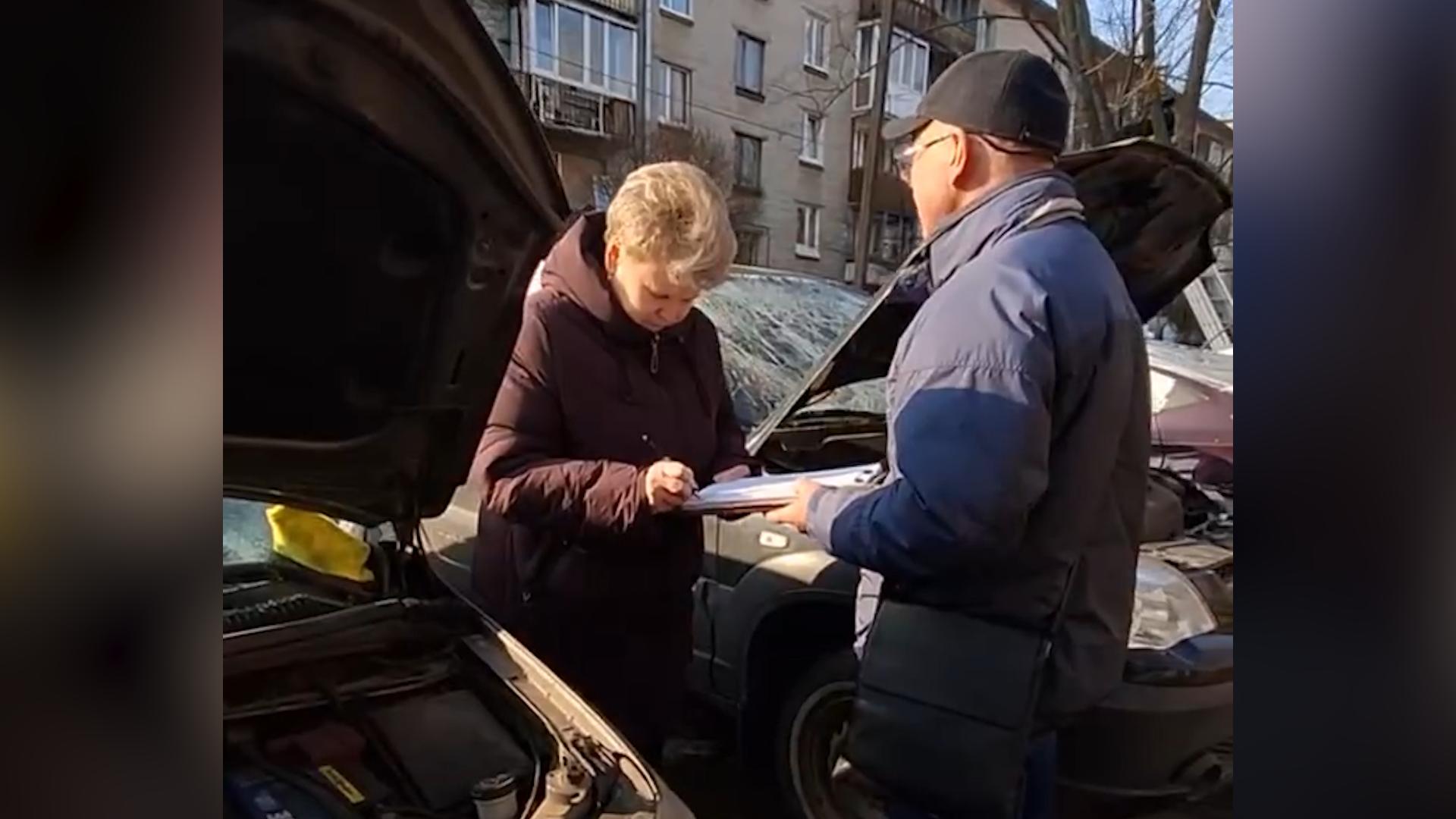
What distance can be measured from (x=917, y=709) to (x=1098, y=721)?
0.88ft

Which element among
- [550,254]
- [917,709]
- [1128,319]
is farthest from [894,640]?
[550,254]

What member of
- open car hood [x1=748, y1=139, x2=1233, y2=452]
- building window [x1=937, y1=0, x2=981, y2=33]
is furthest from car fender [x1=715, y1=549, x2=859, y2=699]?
building window [x1=937, y1=0, x2=981, y2=33]

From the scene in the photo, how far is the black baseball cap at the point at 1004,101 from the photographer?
42.9 inches

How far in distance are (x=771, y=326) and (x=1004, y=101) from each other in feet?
2.37

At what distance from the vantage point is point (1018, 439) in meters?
0.97

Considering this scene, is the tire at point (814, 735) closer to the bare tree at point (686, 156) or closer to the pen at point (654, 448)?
the pen at point (654, 448)

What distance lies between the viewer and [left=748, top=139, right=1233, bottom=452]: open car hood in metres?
1.41

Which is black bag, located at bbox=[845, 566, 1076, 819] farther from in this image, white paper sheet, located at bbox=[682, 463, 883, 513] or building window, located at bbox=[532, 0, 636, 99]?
building window, located at bbox=[532, 0, 636, 99]

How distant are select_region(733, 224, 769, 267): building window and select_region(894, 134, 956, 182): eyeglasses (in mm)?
295

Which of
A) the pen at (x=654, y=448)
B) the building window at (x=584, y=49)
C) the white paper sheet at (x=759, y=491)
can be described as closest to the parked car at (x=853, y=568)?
the white paper sheet at (x=759, y=491)

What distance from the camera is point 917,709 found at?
1102mm

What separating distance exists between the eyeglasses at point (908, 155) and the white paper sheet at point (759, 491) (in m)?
0.34

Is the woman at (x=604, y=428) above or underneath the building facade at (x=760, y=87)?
underneath
